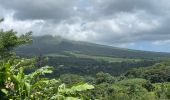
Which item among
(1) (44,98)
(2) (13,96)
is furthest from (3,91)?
(1) (44,98)

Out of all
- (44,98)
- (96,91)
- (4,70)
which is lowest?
(96,91)

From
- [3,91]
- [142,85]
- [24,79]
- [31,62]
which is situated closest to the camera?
[3,91]

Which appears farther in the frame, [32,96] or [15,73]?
[15,73]

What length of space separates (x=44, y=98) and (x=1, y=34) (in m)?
13.9

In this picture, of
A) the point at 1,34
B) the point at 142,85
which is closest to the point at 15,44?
the point at 1,34

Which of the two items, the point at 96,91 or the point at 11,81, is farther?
the point at 96,91

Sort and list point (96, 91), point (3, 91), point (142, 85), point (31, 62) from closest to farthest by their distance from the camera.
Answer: point (3, 91), point (31, 62), point (96, 91), point (142, 85)

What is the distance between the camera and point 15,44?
26.2 metres

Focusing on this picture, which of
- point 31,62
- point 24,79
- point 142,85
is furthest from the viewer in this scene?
point 142,85

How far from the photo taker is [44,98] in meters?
Result: 13.2

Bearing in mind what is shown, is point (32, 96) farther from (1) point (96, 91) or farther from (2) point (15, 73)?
(1) point (96, 91)

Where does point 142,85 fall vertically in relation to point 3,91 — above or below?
below

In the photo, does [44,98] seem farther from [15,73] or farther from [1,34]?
[1,34]

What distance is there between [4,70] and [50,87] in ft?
6.04
